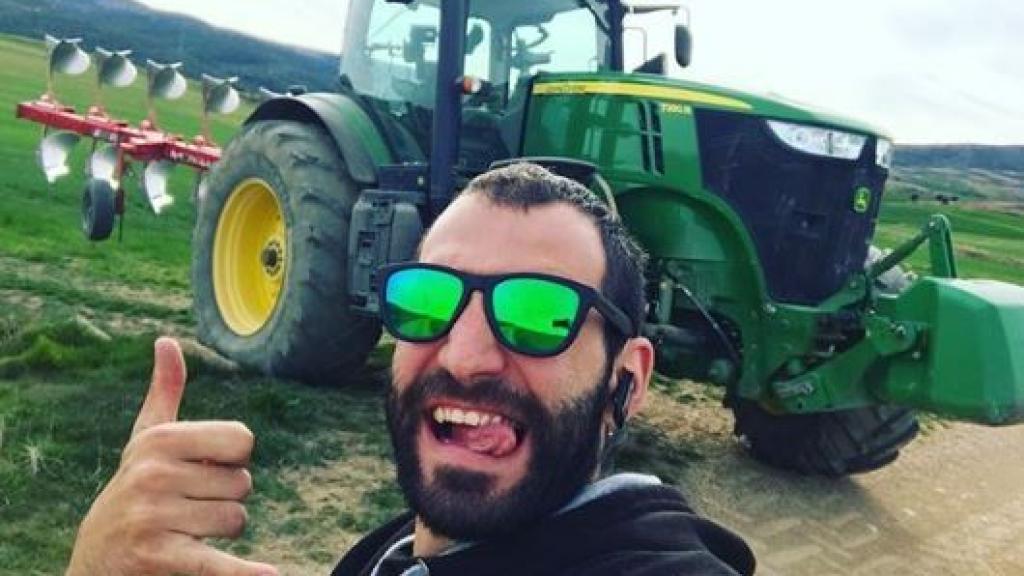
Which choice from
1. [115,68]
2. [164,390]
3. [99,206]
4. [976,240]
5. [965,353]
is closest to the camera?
[164,390]

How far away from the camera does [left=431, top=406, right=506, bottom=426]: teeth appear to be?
1.74 metres

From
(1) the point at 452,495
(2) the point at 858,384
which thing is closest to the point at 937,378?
(2) the point at 858,384

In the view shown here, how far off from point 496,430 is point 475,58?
4560 millimetres

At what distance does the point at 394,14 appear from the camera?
20.7ft

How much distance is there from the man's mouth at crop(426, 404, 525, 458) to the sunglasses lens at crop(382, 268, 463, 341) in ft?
0.46

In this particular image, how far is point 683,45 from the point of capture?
21.6ft

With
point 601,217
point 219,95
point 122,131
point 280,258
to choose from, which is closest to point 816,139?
point 280,258

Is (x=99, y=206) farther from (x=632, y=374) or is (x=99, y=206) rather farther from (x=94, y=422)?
(x=632, y=374)

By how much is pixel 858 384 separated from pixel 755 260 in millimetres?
707

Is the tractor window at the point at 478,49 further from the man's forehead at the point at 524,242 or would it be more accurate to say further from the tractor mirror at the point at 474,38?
the man's forehead at the point at 524,242

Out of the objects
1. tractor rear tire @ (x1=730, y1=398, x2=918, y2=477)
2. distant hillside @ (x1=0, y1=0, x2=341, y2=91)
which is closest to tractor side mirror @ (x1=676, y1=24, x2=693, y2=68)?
tractor rear tire @ (x1=730, y1=398, x2=918, y2=477)

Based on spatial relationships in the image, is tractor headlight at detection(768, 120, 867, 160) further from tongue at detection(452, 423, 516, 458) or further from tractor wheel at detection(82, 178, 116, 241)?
tractor wheel at detection(82, 178, 116, 241)

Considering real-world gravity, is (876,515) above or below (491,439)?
below

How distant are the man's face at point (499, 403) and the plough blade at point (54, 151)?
367 inches
